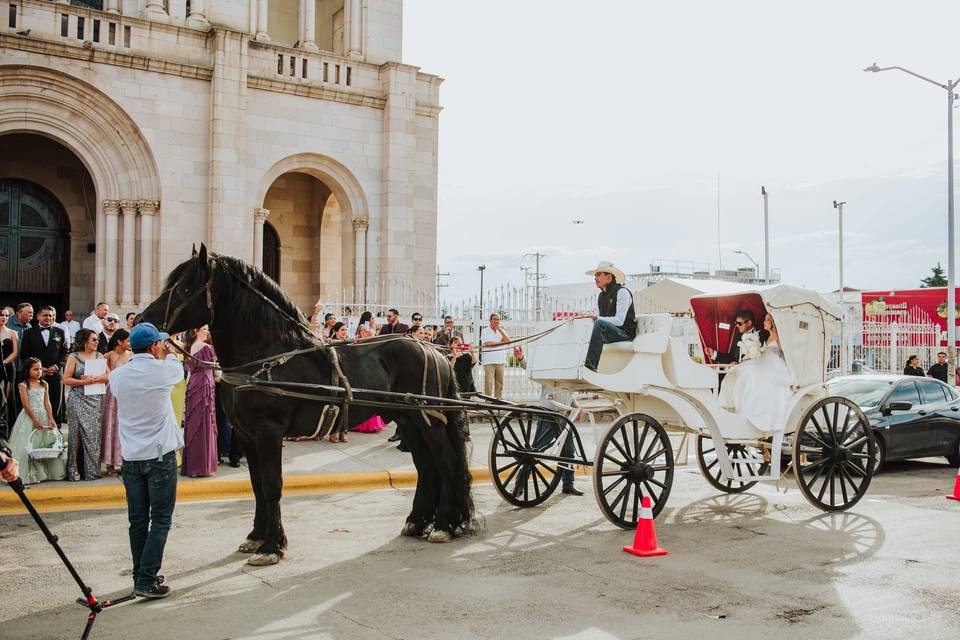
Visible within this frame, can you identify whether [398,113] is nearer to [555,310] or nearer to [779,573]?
[555,310]

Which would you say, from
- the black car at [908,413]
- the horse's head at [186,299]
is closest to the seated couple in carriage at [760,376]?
the black car at [908,413]

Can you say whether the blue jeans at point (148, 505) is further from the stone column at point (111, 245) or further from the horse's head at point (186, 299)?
the stone column at point (111, 245)

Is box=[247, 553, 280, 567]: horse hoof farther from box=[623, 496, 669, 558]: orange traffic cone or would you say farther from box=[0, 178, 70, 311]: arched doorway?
box=[0, 178, 70, 311]: arched doorway

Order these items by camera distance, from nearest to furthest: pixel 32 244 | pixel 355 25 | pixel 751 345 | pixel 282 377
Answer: pixel 282 377
pixel 751 345
pixel 32 244
pixel 355 25

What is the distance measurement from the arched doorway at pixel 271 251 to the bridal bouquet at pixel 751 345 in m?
14.6

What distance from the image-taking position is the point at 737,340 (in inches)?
369

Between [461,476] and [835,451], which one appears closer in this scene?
[461,476]

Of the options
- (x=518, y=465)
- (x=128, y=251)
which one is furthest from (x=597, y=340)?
(x=128, y=251)

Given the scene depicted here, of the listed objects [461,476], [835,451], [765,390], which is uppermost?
[765,390]

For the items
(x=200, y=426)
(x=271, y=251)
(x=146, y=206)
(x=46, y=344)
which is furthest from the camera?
(x=271, y=251)

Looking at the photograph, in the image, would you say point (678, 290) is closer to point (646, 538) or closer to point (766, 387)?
point (766, 387)

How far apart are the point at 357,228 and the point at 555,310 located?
5055mm

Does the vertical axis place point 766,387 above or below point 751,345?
below

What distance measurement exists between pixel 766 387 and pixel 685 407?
101 centimetres
